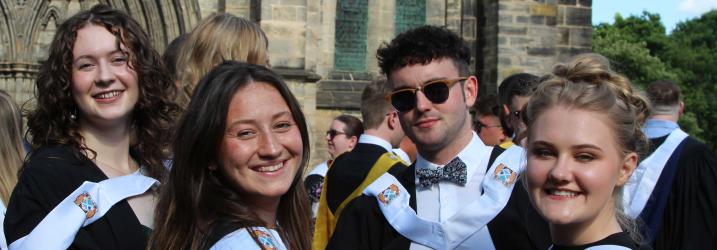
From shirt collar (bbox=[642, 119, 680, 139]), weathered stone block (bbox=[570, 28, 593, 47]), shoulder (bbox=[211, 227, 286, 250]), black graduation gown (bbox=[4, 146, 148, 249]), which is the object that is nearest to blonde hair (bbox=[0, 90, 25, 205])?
black graduation gown (bbox=[4, 146, 148, 249])

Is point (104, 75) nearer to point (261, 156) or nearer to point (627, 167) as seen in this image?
point (261, 156)

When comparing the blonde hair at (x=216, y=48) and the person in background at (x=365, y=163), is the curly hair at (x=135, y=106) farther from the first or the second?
the person in background at (x=365, y=163)

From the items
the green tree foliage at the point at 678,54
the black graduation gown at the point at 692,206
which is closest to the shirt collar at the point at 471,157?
the black graduation gown at the point at 692,206

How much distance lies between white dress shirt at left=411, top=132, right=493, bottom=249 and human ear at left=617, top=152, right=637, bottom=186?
758mm

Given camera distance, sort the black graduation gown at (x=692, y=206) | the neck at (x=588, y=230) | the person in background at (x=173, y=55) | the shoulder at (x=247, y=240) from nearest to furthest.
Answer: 1. the shoulder at (x=247, y=240)
2. the neck at (x=588, y=230)
3. the person in background at (x=173, y=55)
4. the black graduation gown at (x=692, y=206)

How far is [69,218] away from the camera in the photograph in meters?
2.88

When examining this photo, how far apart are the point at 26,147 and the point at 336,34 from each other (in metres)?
8.79

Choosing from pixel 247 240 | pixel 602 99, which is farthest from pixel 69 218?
pixel 602 99

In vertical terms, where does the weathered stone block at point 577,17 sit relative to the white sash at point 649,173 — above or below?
above

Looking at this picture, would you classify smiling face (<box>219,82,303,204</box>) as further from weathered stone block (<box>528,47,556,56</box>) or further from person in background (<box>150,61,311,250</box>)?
weathered stone block (<box>528,47,556,56</box>)

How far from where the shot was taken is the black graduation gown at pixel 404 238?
3096 millimetres

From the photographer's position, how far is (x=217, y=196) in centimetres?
239

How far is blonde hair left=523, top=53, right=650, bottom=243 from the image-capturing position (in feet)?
8.62

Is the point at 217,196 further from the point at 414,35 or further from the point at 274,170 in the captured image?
the point at 414,35
